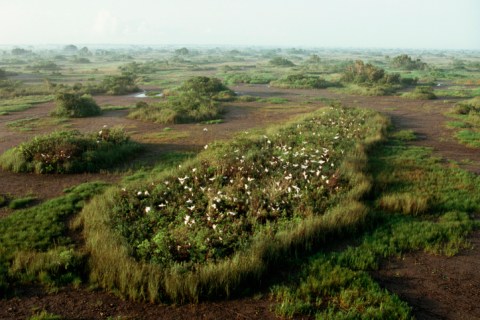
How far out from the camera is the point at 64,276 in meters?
7.80

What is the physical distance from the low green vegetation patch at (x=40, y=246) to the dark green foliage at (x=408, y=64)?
84.3 m

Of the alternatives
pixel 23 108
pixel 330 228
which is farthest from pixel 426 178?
pixel 23 108

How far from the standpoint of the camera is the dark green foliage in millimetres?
81050

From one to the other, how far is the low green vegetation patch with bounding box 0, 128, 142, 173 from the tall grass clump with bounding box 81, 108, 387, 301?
3.92 metres

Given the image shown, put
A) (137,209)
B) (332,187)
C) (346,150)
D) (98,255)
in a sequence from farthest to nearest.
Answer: (346,150), (332,187), (137,209), (98,255)

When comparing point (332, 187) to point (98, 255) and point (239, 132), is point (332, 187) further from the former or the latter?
point (239, 132)

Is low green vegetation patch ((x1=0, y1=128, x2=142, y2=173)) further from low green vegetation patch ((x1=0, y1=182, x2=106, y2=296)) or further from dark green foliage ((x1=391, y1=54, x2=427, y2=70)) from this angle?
dark green foliage ((x1=391, y1=54, x2=427, y2=70))

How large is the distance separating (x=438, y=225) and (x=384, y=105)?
1029 inches

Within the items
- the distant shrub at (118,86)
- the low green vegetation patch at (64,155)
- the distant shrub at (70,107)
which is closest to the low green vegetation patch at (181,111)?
the distant shrub at (70,107)

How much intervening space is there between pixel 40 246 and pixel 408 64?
88.5 metres

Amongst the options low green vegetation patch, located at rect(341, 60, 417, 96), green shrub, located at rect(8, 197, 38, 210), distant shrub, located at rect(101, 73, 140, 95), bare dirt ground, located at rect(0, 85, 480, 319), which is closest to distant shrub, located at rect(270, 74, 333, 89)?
low green vegetation patch, located at rect(341, 60, 417, 96)

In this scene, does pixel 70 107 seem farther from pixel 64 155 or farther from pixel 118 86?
pixel 118 86

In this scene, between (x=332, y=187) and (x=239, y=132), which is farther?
(x=239, y=132)

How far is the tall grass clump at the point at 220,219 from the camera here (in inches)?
300
